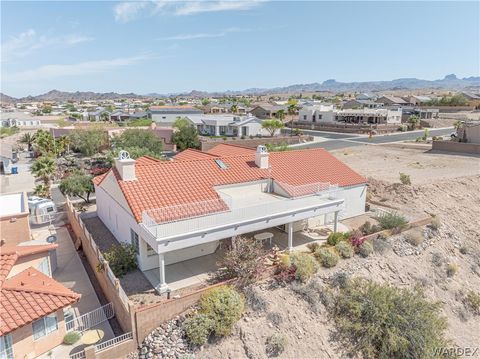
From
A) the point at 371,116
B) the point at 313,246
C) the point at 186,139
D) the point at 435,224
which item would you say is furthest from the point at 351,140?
the point at 313,246

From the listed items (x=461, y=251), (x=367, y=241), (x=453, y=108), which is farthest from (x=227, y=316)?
(x=453, y=108)

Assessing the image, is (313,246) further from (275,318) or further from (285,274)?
Answer: (275,318)

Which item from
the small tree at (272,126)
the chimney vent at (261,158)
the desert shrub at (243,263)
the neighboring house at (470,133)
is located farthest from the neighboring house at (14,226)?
the neighboring house at (470,133)

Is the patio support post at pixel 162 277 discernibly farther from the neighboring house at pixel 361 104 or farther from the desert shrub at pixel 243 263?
the neighboring house at pixel 361 104

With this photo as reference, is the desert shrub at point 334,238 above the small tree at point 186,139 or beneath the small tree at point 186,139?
beneath

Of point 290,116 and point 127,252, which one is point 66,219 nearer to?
point 127,252
